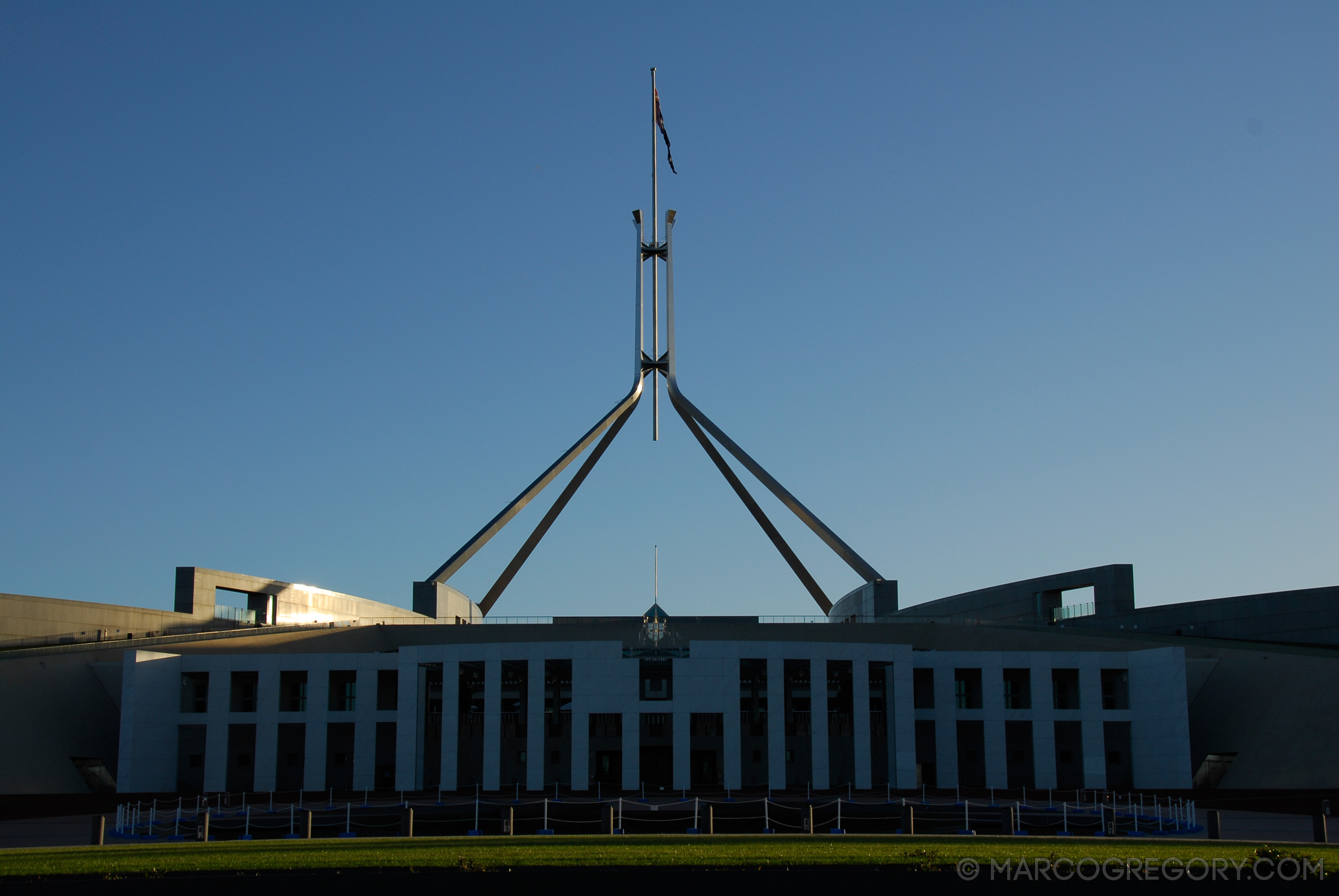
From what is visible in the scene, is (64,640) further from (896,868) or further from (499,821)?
(896,868)

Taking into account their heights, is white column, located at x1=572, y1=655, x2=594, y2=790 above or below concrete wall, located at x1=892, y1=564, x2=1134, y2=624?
below

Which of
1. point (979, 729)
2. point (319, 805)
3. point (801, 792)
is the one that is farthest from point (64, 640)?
point (979, 729)

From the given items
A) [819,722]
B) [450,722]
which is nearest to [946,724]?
[819,722]

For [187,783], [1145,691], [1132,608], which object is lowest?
[187,783]

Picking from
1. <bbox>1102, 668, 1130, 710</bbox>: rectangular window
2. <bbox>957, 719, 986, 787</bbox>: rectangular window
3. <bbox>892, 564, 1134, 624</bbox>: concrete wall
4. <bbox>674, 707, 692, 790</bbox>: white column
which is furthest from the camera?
<bbox>892, 564, 1134, 624</bbox>: concrete wall

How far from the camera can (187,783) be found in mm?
38750

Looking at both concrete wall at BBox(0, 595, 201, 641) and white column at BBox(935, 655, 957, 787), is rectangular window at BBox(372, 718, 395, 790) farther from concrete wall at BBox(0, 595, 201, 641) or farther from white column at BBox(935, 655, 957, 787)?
white column at BBox(935, 655, 957, 787)

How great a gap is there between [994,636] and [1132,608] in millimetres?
12125

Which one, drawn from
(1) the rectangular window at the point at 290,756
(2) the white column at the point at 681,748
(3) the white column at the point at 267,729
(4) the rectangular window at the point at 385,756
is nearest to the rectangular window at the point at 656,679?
(2) the white column at the point at 681,748

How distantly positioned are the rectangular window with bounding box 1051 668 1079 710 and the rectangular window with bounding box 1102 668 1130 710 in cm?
95

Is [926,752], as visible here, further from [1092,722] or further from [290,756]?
[290,756]

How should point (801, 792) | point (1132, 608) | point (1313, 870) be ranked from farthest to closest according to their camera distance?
1. point (1132, 608)
2. point (801, 792)
3. point (1313, 870)

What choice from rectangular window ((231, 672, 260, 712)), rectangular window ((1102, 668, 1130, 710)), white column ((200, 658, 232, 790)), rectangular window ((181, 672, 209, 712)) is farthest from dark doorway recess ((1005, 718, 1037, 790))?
rectangular window ((181, 672, 209, 712))

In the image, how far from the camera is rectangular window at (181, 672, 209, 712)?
3881cm
